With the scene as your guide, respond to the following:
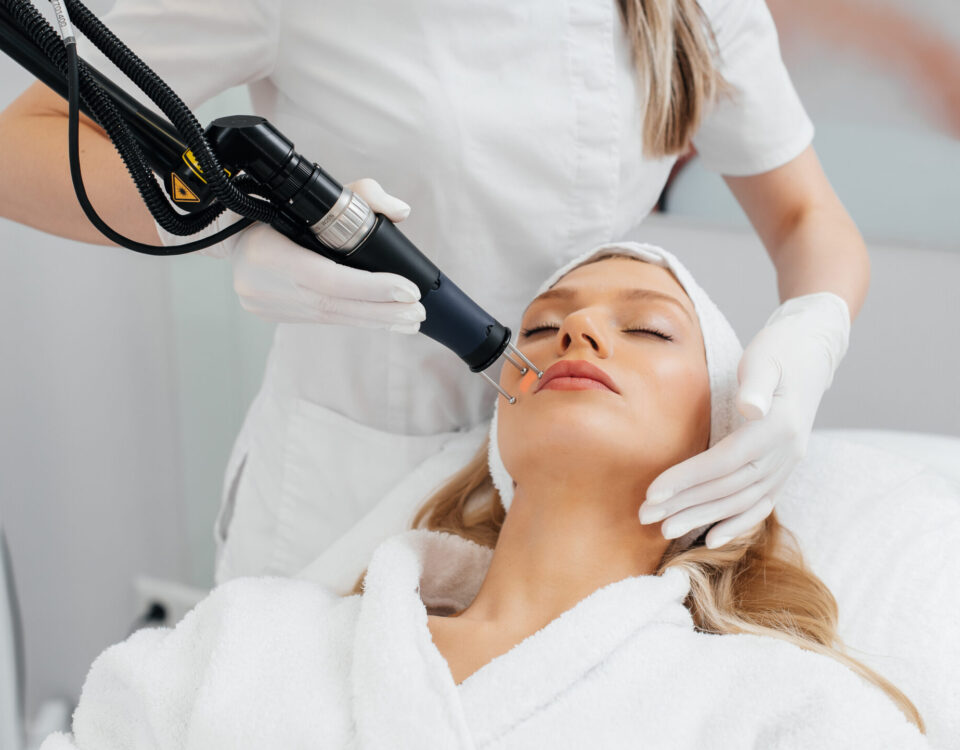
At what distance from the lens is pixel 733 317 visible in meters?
1.68

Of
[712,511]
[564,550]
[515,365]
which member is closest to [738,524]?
[712,511]

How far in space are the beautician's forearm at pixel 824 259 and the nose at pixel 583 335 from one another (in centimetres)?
40

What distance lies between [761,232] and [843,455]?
39 cm

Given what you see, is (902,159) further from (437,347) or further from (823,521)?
(437,347)

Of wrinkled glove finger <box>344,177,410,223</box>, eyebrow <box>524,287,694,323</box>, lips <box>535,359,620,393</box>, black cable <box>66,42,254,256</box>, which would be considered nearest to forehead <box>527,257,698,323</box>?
eyebrow <box>524,287,694,323</box>

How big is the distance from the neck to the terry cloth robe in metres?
0.06

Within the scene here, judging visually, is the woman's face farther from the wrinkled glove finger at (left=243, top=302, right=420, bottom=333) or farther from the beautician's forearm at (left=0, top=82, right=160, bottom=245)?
the beautician's forearm at (left=0, top=82, right=160, bottom=245)

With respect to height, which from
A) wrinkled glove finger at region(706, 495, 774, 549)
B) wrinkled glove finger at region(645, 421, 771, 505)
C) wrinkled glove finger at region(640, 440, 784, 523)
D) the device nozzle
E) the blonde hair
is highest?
the blonde hair

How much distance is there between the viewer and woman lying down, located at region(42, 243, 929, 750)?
0.81m

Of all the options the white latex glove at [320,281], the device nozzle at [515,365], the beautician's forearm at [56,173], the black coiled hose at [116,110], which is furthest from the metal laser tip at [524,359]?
the beautician's forearm at [56,173]

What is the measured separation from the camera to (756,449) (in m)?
0.95

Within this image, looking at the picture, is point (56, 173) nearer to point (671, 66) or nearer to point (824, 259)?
point (671, 66)

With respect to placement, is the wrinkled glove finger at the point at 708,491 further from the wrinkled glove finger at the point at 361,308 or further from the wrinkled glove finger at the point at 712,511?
the wrinkled glove finger at the point at 361,308

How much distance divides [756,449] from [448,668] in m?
0.43
